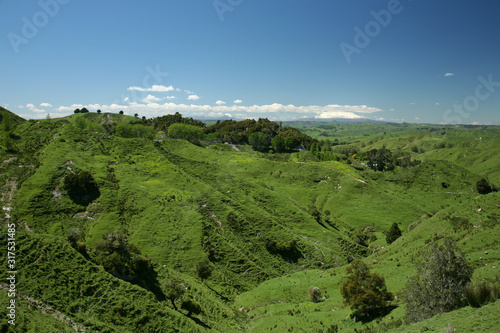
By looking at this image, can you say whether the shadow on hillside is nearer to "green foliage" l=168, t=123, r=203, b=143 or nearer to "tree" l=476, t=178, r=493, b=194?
"tree" l=476, t=178, r=493, b=194

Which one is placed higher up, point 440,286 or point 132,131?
point 132,131

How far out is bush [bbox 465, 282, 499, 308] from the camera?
17625 millimetres

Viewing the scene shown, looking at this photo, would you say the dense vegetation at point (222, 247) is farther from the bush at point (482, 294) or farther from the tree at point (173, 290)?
the tree at point (173, 290)

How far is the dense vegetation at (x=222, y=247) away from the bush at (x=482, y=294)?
0.08 metres

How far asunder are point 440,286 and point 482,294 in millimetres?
3424

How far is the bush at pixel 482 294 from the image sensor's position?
17.6 m

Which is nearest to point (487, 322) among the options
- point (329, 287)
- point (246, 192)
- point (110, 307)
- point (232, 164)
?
point (329, 287)

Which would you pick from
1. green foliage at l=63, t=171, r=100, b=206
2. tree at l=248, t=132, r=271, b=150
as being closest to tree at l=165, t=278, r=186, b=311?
green foliage at l=63, t=171, r=100, b=206

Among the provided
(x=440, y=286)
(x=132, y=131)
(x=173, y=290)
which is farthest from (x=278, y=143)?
(x=440, y=286)

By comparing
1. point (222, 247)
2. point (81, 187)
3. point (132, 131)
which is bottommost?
point (222, 247)

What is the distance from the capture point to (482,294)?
17938mm

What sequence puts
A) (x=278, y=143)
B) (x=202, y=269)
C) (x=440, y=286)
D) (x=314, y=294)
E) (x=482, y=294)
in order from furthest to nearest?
(x=278, y=143), (x=202, y=269), (x=314, y=294), (x=440, y=286), (x=482, y=294)

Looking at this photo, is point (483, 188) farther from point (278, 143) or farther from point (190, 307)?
point (190, 307)

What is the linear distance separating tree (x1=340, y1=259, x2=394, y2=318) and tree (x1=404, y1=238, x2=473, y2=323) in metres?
5.95
